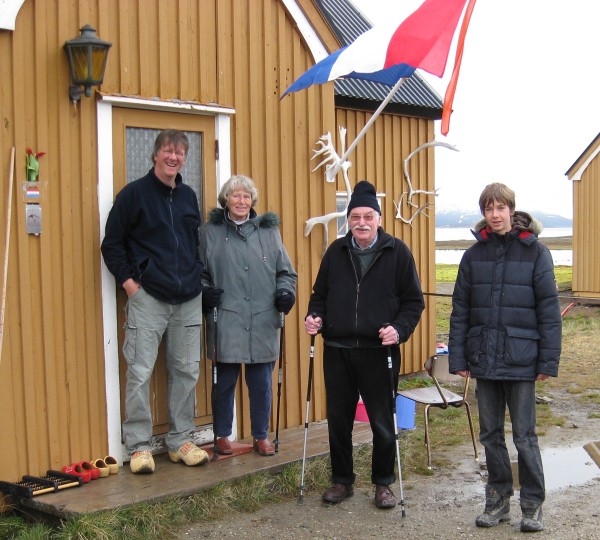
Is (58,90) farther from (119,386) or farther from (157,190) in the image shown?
(119,386)

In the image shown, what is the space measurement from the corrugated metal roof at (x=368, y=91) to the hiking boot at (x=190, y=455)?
4.80 metres

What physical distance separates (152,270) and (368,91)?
5210 millimetres

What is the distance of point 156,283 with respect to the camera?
5.38 meters

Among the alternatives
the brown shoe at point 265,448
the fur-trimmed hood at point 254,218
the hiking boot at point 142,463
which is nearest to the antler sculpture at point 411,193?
Answer: the fur-trimmed hood at point 254,218

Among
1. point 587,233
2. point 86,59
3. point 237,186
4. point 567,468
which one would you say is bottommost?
point 567,468

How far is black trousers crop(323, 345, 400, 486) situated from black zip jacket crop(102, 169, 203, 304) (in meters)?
1.04

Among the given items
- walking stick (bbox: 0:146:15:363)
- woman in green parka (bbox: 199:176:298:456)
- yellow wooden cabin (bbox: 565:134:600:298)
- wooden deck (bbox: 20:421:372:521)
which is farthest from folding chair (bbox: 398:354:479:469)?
yellow wooden cabin (bbox: 565:134:600:298)

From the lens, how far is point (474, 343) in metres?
5.09

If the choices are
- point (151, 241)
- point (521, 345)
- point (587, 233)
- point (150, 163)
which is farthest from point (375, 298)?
point (587, 233)

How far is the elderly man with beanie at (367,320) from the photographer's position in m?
5.30

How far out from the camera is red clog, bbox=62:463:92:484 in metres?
5.26

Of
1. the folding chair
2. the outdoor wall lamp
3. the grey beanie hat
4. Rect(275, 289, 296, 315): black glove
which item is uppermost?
the outdoor wall lamp

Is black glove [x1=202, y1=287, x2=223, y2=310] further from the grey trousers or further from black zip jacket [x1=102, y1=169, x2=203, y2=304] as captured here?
black zip jacket [x1=102, y1=169, x2=203, y2=304]

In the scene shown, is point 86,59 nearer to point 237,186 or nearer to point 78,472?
point 237,186
